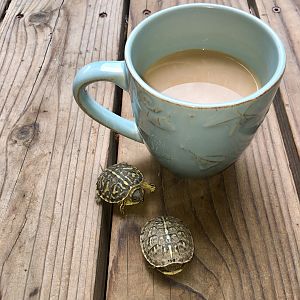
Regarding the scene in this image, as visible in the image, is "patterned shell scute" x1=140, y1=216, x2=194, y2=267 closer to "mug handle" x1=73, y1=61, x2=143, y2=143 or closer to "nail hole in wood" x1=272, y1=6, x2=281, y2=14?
"mug handle" x1=73, y1=61, x2=143, y2=143

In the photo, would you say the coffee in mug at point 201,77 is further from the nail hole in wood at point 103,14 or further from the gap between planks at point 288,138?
the nail hole in wood at point 103,14

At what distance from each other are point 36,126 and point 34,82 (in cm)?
8

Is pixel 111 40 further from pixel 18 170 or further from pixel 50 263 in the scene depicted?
pixel 50 263

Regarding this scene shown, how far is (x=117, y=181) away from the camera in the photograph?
503 millimetres

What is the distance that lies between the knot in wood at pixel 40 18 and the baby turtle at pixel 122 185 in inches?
12.6

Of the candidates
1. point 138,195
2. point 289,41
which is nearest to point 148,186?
point 138,195

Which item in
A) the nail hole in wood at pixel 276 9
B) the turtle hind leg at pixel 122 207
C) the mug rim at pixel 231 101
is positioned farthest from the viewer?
the nail hole in wood at pixel 276 9

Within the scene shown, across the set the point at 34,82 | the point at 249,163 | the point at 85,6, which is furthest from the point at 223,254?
the point at 85,6

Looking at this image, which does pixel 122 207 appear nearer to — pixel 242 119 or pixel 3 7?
pixel 242 119

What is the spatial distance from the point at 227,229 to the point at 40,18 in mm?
455

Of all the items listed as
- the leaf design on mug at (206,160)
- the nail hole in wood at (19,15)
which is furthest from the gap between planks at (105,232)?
the nail hole in wood at (19,15)

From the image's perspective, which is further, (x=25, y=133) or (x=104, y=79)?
(x=25, y=133)

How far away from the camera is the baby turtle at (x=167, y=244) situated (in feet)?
1.46

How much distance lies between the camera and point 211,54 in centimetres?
54
